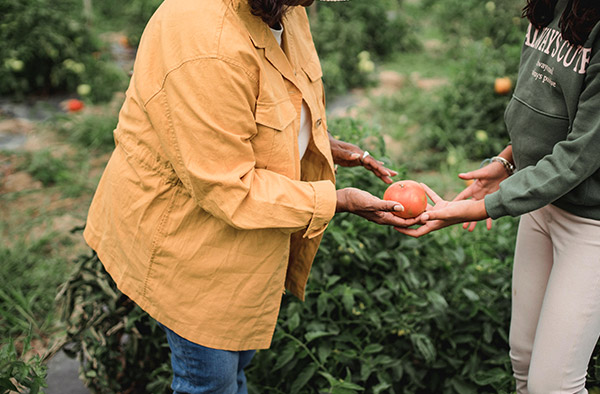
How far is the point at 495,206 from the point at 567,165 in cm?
25

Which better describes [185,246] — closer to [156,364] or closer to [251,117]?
[251,117]

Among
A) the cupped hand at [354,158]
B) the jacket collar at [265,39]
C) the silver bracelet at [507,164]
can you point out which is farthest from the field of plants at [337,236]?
the jacket collar at [265,39]

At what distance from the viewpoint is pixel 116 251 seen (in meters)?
1.72

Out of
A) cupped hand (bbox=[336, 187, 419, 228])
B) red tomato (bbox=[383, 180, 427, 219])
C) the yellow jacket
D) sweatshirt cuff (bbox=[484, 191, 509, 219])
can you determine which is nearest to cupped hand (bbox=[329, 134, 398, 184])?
red tomato (bbox=[383, 180, 427, 219])

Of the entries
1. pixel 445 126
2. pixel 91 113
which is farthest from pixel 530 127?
pixel 91 113

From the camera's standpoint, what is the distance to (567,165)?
1.45 metres

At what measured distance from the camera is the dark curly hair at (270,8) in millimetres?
1362

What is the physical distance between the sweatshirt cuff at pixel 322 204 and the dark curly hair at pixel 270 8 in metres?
0.48

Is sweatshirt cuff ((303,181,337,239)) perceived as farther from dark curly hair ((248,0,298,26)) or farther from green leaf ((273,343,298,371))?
green leaf ((273,343,298,371))

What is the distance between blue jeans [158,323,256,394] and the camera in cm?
167

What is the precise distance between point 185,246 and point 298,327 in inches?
36.8

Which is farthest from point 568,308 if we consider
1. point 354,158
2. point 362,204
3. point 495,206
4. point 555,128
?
point 354,158

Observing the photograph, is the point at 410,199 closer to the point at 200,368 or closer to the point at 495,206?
the point at 495,206

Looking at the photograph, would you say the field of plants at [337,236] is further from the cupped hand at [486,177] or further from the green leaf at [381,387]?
the cupped hand at [486,177]
